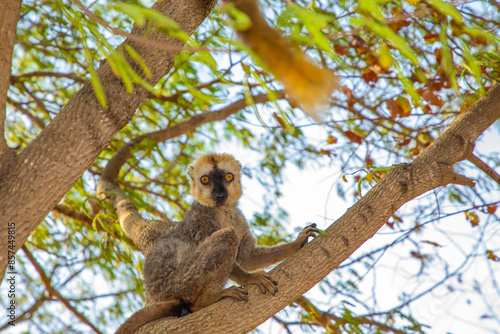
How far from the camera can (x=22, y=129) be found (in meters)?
7.12

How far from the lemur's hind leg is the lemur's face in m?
1.00

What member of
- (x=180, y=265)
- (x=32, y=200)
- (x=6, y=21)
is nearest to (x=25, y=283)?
(x=180, y=265)

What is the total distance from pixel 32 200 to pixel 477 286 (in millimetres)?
5466

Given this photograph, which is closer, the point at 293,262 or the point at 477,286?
the point at 293,262

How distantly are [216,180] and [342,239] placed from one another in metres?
2.19

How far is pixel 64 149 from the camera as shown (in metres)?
2.76

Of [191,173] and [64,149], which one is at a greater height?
[191,173]

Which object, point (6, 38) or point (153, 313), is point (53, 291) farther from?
point (6, 38)

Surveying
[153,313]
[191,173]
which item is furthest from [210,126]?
[153,313]

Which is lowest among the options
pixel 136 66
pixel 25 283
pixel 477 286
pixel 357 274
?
pixel 477 286

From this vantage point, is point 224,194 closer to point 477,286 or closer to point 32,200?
point 32,200

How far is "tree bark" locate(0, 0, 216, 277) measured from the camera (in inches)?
105

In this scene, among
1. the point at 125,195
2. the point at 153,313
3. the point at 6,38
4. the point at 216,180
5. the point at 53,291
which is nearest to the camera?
the point at 6,38

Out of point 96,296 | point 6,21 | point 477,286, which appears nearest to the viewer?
point 6,21
